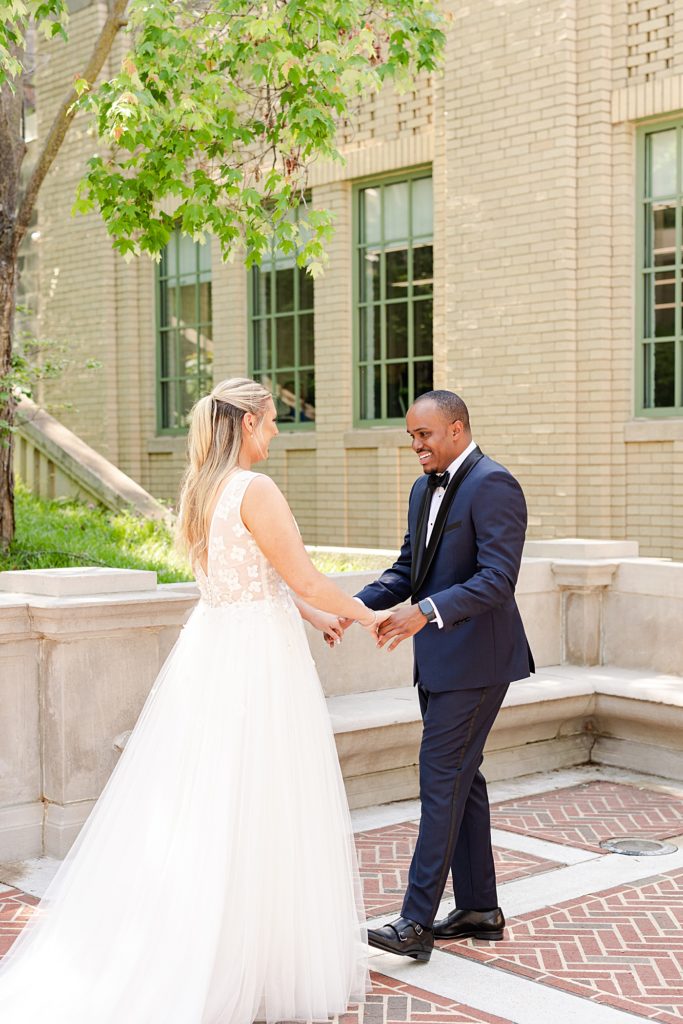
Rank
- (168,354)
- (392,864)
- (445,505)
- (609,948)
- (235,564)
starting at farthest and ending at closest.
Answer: (168,354) < (392,864) < (609,948) < (445,505) < (235,564)

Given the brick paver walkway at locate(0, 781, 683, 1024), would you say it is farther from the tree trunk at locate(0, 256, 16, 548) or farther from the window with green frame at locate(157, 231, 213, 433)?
the window with green frame at locate(157, 231, 213, 433)

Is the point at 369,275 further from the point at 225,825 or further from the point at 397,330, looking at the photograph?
the point at 225,825

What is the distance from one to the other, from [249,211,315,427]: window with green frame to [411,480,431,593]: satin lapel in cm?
873

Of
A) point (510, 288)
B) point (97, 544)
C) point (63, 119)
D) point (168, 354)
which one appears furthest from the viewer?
point (168, 354)

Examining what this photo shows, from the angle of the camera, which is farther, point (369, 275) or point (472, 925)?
point (369, 275)

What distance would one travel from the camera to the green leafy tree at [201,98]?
7.40 metres

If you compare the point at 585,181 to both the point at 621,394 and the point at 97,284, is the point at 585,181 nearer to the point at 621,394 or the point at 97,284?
the point at 621,394

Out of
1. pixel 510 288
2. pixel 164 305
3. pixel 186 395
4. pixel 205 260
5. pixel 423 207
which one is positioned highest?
pixel 423 207

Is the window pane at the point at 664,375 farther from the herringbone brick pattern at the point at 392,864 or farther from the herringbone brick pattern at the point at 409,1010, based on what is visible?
the herringbone brick pattern at the point at 409,1010

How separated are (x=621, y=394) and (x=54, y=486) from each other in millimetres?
5230

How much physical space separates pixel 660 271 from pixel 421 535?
6674 mm

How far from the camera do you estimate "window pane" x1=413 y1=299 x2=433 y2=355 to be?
12547 mm

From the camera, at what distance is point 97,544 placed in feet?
30.9

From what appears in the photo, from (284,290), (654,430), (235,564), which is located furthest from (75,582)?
(284,290)
